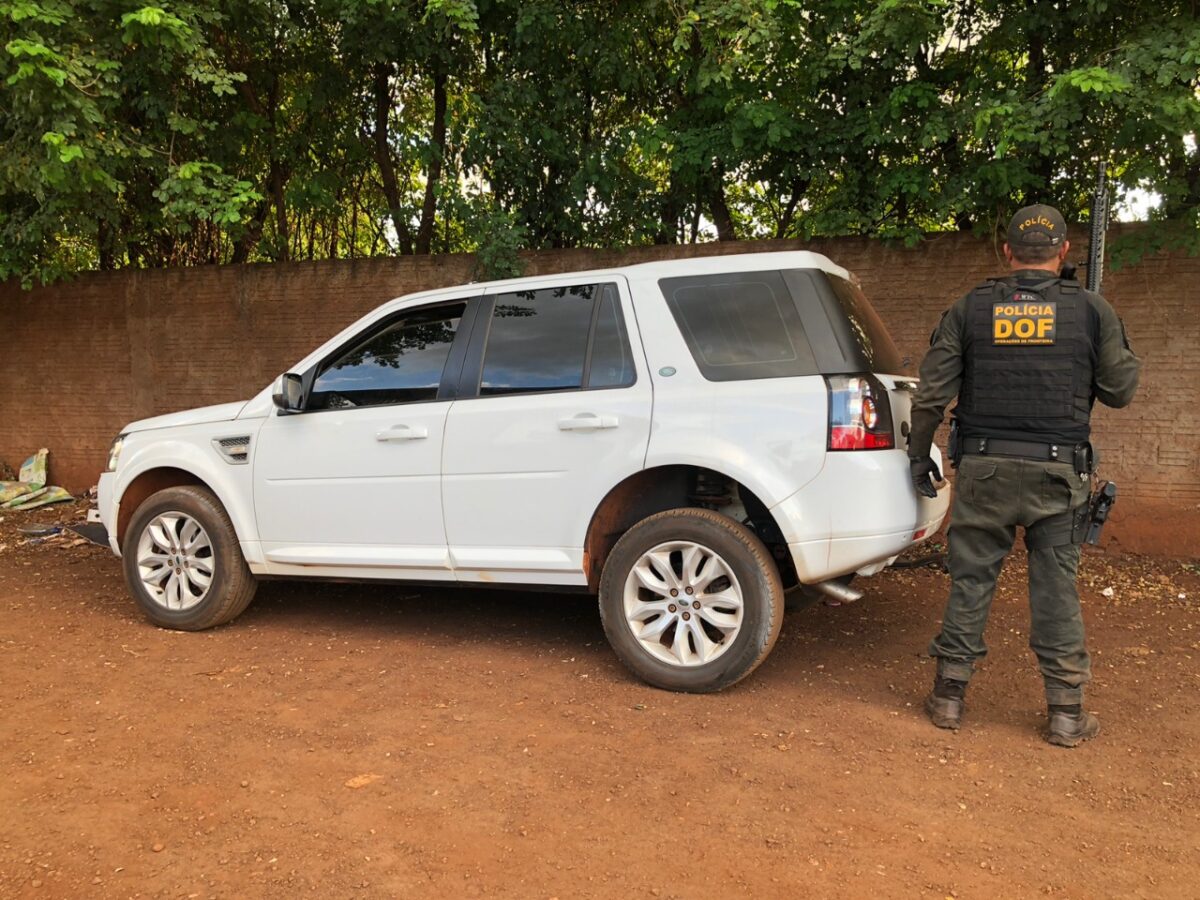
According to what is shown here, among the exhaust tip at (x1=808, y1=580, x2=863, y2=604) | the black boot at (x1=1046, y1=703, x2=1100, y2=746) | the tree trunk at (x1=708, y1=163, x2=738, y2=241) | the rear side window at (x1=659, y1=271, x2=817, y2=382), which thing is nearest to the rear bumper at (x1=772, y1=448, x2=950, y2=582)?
the exhaust tip at (x1=808, y1=580, x2=863, y2=604)

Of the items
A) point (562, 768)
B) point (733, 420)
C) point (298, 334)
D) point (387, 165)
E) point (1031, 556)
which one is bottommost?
point (562, 768)

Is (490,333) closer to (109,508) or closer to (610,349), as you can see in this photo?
(610,349)

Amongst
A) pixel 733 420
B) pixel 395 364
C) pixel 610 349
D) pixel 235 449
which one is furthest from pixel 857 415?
pixel 235 449

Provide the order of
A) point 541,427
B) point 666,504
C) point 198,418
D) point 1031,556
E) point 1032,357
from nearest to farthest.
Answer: point 1032,357 → point 1031,556 → point 541,427 → point 666,504 → point 198,418

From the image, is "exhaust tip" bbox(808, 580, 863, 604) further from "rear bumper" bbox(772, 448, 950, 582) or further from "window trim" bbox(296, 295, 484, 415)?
"window trim" bbox(296, 295, 484, 415)

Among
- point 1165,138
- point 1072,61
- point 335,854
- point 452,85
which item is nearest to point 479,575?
point 335,854

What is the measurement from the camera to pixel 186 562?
196 inches

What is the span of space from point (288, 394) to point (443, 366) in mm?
843

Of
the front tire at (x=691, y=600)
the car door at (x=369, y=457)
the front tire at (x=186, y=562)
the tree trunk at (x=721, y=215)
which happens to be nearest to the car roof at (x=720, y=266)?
the car door at (x=369, y=457)

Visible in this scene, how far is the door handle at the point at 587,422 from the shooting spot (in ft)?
13.2

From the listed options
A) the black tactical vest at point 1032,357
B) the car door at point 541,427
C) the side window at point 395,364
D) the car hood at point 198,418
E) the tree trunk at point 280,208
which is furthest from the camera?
the tree trunk at point 280,208

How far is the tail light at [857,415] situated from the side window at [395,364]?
1975mm

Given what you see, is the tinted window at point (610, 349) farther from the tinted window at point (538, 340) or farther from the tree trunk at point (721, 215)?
the tree trunk at point (721, 215)

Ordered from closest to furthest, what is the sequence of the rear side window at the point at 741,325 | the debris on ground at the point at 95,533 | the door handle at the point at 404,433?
the rear side window at the point at 741,325 → the door handle at the point at 404,433 → the debris on ground at the point at 95,533
